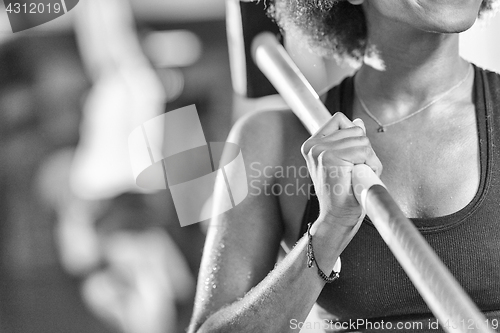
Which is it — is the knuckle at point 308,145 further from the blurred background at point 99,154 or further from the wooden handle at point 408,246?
the blurred background at point 99,154

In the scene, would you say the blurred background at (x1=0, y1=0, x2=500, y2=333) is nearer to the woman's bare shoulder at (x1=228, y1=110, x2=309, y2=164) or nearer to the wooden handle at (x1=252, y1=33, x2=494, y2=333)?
the woman's bare shoulder at (x1=228, y1=110, x2=309, y2=164)

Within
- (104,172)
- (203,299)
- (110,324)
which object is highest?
(203,299)

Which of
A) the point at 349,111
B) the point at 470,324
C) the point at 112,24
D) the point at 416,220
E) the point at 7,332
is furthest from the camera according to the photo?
the point at 112,24

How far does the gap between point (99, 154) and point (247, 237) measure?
26.7 inches

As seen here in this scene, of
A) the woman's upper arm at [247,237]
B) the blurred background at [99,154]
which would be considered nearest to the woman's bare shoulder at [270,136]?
the woman's upper arm at [247,237]

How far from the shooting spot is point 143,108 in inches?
55.1

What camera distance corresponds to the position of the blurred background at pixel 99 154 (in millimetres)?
1341

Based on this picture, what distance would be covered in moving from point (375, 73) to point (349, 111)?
0.06m

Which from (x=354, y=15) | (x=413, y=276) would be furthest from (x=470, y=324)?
(x=354, y=15)

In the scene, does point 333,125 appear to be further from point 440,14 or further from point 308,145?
point 440,14

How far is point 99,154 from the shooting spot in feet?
4.51

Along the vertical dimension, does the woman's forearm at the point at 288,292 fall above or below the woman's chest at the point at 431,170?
below

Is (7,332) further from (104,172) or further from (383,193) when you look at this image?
(383,193)

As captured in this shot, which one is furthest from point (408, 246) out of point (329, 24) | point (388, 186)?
point (329, 24)
